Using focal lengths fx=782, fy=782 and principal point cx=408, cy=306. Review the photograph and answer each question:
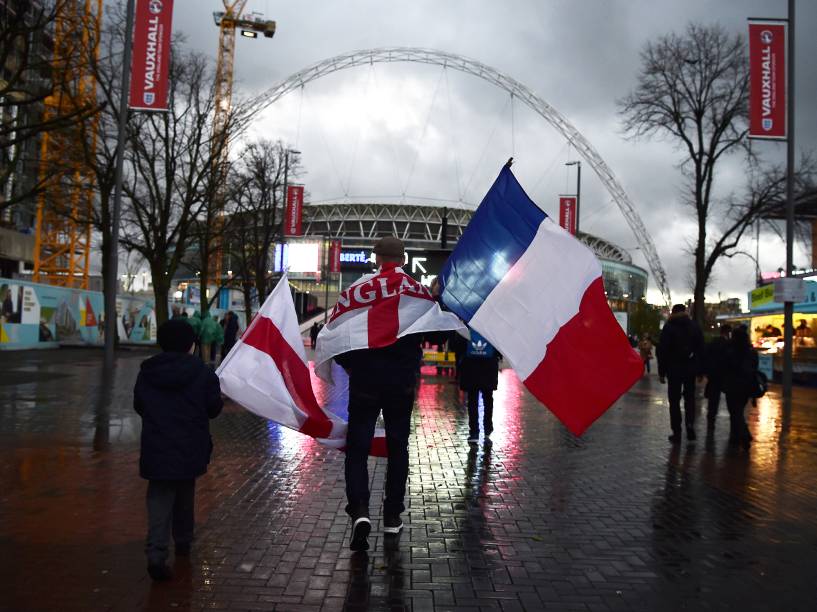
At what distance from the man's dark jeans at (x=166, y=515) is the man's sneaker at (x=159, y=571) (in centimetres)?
2

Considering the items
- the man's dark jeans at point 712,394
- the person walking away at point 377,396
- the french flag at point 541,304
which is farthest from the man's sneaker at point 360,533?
the man's dark jeans at point 712,394

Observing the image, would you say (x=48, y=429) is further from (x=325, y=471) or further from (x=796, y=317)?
(x=796, y=317)

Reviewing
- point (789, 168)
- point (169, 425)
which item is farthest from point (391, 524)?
point (789, 168)

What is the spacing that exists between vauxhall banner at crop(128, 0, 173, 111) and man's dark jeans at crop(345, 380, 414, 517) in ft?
48.2

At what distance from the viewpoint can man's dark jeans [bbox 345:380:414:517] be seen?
4.94 m

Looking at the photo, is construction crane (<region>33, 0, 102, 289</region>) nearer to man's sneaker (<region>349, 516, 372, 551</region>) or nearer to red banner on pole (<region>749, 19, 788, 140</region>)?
man's sneaker (<region>349, 516, 372, 551</region>)

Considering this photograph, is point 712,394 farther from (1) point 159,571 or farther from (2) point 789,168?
(2) point 789,168

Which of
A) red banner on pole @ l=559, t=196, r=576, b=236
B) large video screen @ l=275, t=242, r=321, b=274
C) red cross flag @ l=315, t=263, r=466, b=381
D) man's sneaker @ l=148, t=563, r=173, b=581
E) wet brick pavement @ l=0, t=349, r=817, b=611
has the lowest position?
wet brick pavement @ l=0, t=349, r=817, b=611

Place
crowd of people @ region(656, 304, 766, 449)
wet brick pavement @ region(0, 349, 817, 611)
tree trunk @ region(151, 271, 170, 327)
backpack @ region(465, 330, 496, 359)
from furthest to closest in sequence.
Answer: tree trunk @ region(151, 271, 170, 327) → crowd of people @ region(656, 304, 766, 449) → backpack @ region(465, 330, 496, 359) → wet brick pavement @ region(0, 349, 817, 611)

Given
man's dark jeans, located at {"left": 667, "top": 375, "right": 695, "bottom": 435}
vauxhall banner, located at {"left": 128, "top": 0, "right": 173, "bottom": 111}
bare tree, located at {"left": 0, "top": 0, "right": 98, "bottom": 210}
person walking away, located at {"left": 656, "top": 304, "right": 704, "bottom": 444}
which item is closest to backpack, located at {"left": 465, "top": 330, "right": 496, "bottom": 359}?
person walking away, located at {"left": 656, "top": 304, "right": 704, "bottom": 444}

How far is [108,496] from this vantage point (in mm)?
6297

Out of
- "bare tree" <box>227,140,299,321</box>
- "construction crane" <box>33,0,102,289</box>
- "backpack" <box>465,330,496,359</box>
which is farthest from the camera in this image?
"bare tree" <box>227,140,299,321</box>

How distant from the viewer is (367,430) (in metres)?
5.00

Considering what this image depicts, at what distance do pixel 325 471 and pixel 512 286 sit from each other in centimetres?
325
